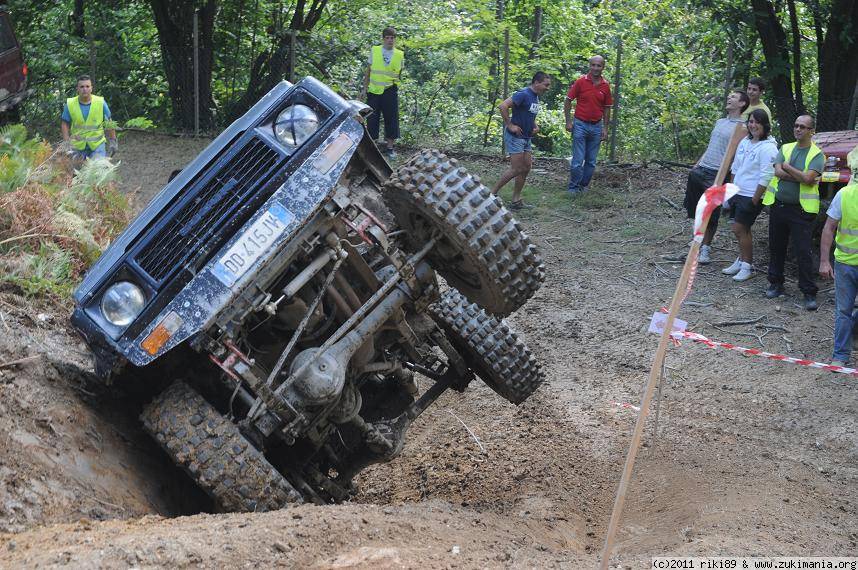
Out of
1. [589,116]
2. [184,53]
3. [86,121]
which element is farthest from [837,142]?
[184,53]

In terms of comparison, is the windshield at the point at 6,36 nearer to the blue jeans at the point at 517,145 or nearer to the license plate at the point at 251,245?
the blue jeans at the point at 517,145

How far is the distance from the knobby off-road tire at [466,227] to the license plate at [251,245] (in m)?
0.66

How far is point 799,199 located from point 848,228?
4.62 feet

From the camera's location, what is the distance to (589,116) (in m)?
12.9

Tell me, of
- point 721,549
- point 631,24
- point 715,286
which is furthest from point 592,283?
point 631,24

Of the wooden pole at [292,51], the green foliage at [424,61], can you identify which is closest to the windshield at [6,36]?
the green foliage at [424,61]

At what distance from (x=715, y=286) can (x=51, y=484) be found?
22.4 feet

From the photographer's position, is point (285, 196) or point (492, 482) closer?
point (285, 196)

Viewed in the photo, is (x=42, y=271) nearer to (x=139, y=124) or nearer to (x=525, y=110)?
(x=525, y=110)

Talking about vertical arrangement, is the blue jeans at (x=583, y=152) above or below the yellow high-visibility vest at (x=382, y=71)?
below

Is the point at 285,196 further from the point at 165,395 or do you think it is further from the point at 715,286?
the point at 715,286

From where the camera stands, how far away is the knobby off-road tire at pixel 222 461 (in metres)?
4.80

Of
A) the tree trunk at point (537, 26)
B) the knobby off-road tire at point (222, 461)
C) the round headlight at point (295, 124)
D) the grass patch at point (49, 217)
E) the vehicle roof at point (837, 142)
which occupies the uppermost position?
the round headlight at point (295, 124)

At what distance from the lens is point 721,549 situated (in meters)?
4.60
